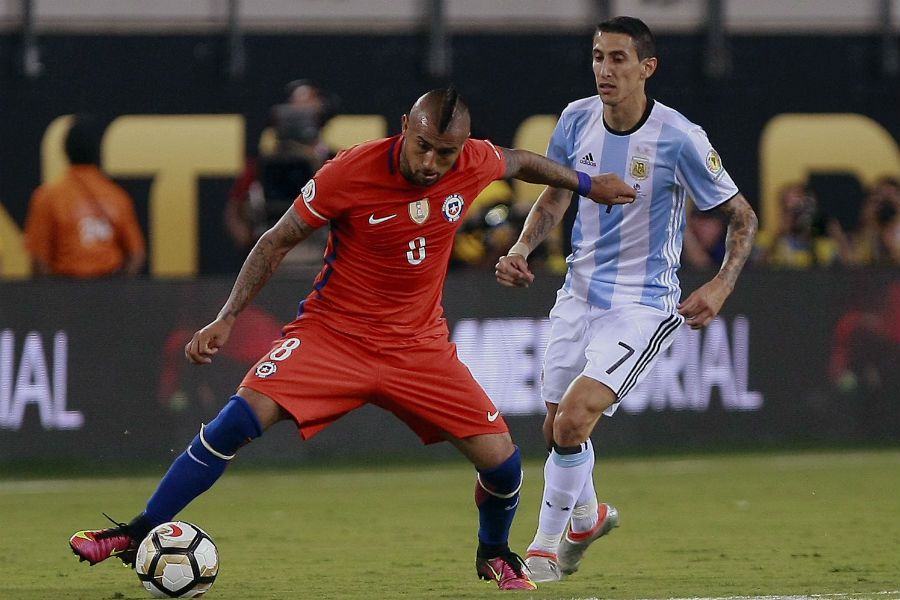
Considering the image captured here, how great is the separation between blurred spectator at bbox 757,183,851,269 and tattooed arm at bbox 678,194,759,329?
263 inches

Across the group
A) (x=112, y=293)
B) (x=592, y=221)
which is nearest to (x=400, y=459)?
(x=112, y=293)

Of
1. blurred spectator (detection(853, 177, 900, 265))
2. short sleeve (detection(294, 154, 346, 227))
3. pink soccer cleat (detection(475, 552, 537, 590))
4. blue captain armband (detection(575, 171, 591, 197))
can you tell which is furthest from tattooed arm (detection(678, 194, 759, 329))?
blurred spectator (detection(853, 177, 900, 265))

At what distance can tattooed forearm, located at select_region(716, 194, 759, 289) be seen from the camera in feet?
24.0

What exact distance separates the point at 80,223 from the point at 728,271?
6375 mm

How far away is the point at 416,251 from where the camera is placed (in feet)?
22.2

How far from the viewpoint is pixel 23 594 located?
22.6ft

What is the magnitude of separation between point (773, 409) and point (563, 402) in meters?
6.29

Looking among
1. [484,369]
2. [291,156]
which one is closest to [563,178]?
[484,369]

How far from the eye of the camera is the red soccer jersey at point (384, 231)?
6629 mm

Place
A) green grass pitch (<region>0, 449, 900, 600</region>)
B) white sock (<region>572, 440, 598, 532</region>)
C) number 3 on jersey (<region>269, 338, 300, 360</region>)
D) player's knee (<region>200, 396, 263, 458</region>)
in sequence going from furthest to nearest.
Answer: white sock (<region>572, 440, 598, 532</region>) → green grass pitch (<region>0, 449, 900, 600</region>) → number 3 on jersey (<region>269, 338, 300, 360</region>) → player's knee (<region>200, 396, 263, 458</region>)

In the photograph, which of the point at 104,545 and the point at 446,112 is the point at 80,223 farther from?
the point at 446,112

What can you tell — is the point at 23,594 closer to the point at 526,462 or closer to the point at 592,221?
the point at 592,221

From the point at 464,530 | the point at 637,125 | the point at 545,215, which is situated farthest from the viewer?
the point at 464,530

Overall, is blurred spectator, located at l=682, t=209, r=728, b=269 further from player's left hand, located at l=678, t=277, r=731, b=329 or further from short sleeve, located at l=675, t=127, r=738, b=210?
player's left hand, located at l=678, t=277, r=731, b=329
